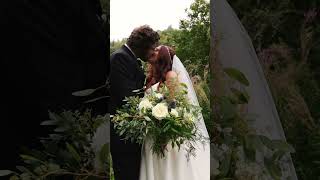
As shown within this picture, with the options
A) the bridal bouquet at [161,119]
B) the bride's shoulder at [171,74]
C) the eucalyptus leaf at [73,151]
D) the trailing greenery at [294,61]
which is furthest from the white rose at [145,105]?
the trailing greenery at [294,61]

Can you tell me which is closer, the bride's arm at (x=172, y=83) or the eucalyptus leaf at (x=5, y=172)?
the eucalyptus leaf at (x=5, y=172)

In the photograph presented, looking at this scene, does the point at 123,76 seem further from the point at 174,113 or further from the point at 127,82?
the point at 174,113

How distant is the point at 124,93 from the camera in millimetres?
2049

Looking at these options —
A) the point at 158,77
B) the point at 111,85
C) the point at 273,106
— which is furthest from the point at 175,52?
the point at 273,106

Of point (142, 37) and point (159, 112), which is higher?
point (142, 37)

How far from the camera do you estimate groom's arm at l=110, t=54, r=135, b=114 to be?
204 cm

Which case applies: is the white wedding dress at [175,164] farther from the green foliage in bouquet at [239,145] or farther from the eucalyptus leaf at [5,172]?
the eucalyptus leaf at [5,172]

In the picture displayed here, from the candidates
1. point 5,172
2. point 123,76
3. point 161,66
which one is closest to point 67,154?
point 5,172

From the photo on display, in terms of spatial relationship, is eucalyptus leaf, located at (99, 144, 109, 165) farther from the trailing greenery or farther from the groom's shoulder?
the trailing greenery

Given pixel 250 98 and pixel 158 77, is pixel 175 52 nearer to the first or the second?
pixel 158 77

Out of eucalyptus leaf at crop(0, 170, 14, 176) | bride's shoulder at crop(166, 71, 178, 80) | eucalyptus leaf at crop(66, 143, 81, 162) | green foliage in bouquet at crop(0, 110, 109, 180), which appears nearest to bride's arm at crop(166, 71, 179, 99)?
bride's shoulder at crop(166, 71, 178, 80)

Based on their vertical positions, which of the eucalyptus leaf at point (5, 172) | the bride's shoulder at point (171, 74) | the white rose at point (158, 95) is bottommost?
the eucalyptus leaf at point (5, 172)

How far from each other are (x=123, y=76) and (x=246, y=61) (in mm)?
387

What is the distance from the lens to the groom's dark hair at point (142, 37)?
2053 millimetres
